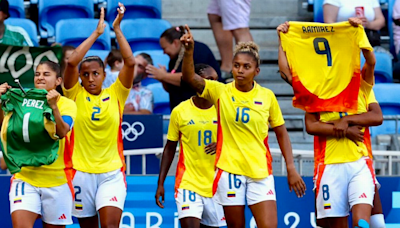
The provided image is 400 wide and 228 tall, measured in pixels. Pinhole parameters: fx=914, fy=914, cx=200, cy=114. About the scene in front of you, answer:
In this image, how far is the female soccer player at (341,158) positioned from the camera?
26.8ft

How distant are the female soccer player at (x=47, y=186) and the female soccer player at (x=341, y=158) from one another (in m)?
2.12

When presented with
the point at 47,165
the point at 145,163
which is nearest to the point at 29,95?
the point at 47,165

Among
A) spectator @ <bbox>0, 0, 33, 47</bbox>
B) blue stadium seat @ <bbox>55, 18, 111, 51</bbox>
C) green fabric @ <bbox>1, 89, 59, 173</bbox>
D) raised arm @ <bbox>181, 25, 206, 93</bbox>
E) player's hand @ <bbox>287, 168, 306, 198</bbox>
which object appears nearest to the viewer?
green fabric @ <bbox>1, 89, 59, 173</bbox>

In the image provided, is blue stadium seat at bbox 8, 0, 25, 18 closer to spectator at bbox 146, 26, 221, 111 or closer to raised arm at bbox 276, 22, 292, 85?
spectator at bbox 146, 26, 221, 111

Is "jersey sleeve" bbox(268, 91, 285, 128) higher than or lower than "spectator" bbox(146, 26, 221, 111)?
lower

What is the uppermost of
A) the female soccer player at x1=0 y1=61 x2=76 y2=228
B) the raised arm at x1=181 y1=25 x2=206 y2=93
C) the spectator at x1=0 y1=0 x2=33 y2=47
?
the spectator at x1=0 y1=0 x2=33 y2=47

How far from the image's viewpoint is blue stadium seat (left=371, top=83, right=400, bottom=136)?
1103cm

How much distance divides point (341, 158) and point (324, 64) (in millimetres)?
887

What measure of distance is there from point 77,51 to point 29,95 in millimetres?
791

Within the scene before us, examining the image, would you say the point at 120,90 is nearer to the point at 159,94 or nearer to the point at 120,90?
the point at 120,90

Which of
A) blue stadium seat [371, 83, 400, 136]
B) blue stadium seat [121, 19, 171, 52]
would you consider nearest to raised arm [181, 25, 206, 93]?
blue stadium seat [371, 83, 400, 136]

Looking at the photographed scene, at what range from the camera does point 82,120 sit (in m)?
8.39

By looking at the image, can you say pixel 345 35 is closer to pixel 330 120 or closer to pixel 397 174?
pixel 330 120

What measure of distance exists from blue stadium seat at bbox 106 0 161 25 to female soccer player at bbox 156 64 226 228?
443cm
